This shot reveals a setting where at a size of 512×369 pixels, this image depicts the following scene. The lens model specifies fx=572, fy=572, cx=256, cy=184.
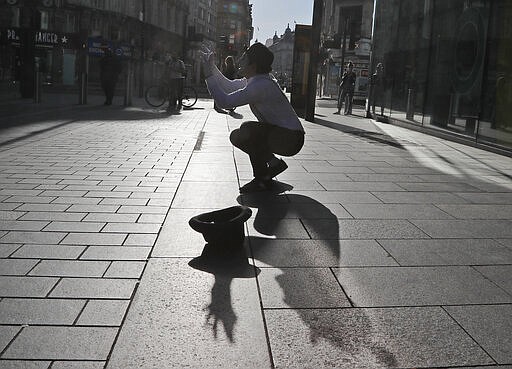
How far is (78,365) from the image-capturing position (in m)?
2.13

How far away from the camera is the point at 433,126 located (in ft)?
44.1

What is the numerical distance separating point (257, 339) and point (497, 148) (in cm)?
888

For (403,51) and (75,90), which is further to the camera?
(75,90)

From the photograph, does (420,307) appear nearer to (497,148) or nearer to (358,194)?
(358,194)

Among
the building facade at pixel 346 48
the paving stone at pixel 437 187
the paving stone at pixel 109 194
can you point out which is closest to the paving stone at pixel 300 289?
the paving stone at pixel 109 194

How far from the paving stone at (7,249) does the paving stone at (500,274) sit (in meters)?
2.84

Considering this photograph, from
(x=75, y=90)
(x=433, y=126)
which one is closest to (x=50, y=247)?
(x=433, y=126)

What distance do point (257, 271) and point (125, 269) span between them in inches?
29.5

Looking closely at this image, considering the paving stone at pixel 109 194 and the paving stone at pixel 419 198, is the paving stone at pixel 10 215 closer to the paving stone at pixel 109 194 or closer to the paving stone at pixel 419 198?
the paving stone at pixel 109 194

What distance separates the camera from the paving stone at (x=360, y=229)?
416 centimetres

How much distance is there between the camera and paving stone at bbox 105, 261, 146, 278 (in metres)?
3.12

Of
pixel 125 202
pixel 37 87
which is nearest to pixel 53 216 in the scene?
pixel 125 202

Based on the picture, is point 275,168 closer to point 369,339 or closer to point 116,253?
point 116,253

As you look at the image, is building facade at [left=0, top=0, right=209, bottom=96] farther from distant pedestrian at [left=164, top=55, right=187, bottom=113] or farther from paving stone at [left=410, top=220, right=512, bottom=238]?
paving stone at [left=410, top=220, right=512, bottom=238]
